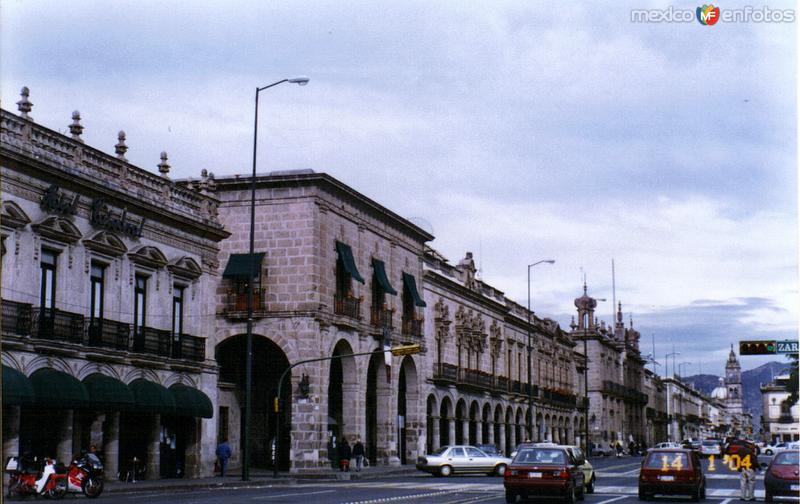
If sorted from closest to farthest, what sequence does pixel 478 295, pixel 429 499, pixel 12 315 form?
pixel 429 499, pixel 12 315, pixel 478 295

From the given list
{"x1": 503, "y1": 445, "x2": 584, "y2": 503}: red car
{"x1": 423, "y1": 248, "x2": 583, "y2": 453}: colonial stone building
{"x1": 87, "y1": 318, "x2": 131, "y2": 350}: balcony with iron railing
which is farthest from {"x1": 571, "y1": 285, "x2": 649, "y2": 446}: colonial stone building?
{"x1": 503, "y1": 445, "x2": 584, "y2": 503}: red car

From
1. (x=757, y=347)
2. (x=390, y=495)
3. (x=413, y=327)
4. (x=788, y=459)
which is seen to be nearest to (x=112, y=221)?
(x=390, y=495)

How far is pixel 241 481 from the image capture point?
35094 mm

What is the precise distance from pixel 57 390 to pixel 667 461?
16.6 m

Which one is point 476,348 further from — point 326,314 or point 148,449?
point 148,449

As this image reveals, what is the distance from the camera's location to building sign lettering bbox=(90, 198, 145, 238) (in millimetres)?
32375

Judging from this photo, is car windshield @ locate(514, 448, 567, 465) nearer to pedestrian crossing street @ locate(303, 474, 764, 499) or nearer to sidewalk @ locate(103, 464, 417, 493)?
pedestrian crossing street @ locate(303, 474, 764, 499)

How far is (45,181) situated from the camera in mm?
30203

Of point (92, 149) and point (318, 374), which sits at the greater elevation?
point (92, 149)

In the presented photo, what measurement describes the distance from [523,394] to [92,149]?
5631 cm

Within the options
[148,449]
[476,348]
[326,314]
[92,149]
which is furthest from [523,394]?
[92,149]

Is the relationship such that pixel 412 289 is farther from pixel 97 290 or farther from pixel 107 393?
pixel 107 393

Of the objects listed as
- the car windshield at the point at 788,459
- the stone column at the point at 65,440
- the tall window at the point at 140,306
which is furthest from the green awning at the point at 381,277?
the car windshield at the point at 788,459

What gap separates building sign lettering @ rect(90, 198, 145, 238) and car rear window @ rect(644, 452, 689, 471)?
1785cm
